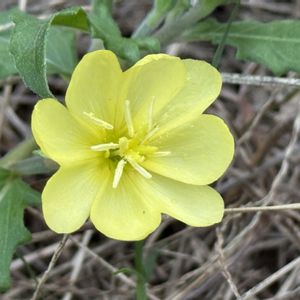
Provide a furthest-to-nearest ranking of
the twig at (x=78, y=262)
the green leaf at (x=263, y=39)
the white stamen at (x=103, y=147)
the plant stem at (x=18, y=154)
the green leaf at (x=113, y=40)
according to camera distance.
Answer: the twig at (x=78, y=262) < the plant stem at (x=18, y=154) < the green leaf at (x=263, y=39) < the green leaf at (x=113, y=40) < the white stamen at (x=103, y=147)

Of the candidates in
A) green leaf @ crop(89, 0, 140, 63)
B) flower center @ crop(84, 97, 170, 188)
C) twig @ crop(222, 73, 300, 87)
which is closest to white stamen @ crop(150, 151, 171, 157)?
flower center @ crop(84, 97, 170, 188)

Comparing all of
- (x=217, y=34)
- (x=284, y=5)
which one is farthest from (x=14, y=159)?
(x=284, y=5)

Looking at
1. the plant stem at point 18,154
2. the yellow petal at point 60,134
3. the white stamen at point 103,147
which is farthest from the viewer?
the plant stem at point 18,154

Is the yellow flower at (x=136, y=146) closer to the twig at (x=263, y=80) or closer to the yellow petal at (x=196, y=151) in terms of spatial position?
the yellow petal at (x=196, y=151)

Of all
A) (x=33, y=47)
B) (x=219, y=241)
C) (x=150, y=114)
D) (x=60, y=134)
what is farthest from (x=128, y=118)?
(x=219, y=241)

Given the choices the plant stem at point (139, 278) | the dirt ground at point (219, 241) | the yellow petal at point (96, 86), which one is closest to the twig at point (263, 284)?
the dirt ground at point (219, 241)

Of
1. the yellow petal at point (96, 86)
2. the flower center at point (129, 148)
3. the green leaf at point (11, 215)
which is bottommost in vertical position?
the green leaf at point (11, 215)

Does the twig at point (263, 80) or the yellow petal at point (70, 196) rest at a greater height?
the yellow petal at point (70, 196)
